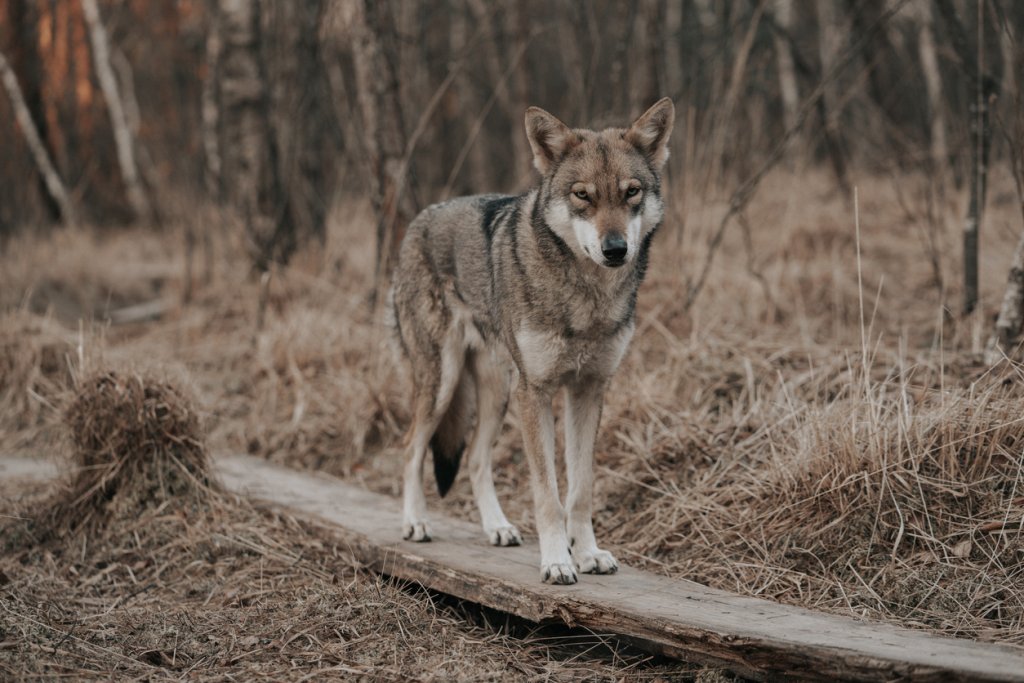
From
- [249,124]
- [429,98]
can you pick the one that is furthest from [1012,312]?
[429,98]

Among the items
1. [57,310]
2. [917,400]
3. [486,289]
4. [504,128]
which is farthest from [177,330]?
[504,128]

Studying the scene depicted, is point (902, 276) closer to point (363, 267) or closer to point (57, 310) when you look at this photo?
point (363, 267)

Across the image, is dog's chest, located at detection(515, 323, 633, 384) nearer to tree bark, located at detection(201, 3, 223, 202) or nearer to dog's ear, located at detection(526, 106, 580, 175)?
dog's ear, located at detection(526, 106, 580, 175)

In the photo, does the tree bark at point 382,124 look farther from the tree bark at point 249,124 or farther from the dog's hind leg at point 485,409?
the tree bark at point 249,124

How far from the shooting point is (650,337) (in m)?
6.32

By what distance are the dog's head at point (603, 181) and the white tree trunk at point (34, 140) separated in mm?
10602

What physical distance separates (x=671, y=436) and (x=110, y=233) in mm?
13381

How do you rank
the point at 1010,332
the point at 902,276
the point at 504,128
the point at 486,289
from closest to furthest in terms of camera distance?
the point at 486,289 < the point at 1010,332 < the point at 902,276 < the point at 504,128

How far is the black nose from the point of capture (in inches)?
136

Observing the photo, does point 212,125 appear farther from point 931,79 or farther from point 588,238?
point 931,79

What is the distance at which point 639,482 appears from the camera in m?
4.56

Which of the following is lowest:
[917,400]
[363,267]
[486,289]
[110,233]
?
[110,233]

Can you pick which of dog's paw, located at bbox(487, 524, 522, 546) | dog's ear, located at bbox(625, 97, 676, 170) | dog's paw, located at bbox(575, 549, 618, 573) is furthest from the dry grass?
dog's ear, located at bbox(625, 97, 676, 170)

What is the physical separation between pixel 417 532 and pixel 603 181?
1770mm
